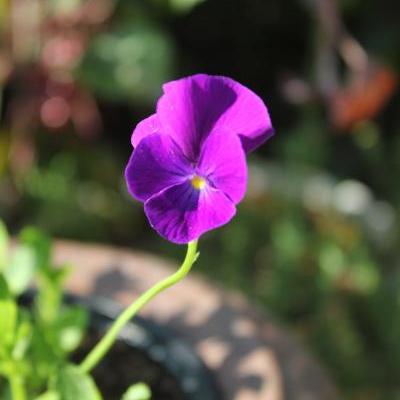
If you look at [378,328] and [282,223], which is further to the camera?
[282,223]

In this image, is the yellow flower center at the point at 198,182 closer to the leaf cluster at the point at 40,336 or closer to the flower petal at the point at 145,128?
the flower petal at the point at 145,128

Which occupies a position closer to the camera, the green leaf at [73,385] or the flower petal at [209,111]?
the flower petal at [209,111]

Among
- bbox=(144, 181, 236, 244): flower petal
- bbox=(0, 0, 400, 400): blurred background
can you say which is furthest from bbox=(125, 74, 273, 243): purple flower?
bbox=(0, 0, 400, 400): blurred background

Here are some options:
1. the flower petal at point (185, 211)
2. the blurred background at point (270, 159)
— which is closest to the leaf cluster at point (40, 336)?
the flower petal at point (185, 211)

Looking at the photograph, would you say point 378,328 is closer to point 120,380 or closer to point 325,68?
point 325,68

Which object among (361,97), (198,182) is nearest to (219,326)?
(198,182)

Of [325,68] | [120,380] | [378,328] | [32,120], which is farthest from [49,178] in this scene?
[120,380]

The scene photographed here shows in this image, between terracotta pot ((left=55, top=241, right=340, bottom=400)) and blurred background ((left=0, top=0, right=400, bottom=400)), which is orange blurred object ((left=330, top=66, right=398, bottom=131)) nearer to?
blurred background ((left=0, top=0, right=400, bottom=400))

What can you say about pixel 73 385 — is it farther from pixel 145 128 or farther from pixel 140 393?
pixel 145 128
